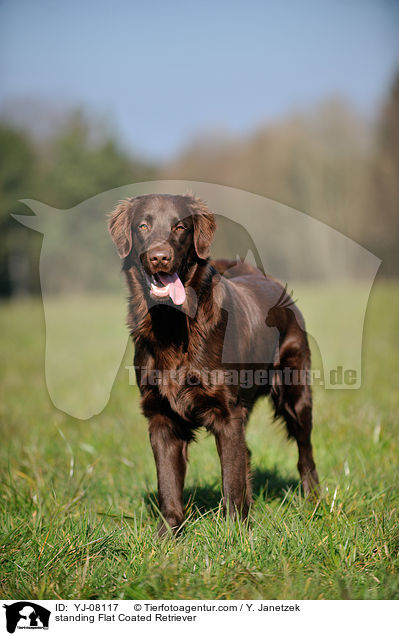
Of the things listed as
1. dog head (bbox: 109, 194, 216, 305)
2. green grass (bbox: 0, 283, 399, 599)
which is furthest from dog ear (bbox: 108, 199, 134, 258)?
green grass (bbox: 0, 283, 399, 599)

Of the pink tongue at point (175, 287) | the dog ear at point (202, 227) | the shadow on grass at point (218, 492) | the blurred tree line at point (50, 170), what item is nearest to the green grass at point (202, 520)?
the shadow on grass at point (218, 492)

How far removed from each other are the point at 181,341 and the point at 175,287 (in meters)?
0.29

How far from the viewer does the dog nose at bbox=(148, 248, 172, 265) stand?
9.29ft

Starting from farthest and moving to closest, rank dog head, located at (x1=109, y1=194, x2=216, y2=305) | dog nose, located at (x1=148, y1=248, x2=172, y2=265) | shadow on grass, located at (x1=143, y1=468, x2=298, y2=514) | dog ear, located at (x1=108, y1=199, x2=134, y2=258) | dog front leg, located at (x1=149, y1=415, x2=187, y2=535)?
1. shadow on grass, located at (x1=143, y1=468, x2=298, y2=514)
2. dog ear, located at (x1=108, y1=199, x2=134, y2=258)
3. dog front leg, located at (x1=149, y1=415, x2=187, y2=535)
4. dog head, located at (x1=109, y1=194, x2=216, y2=305)
5. dog nose, located at (x1=148, y1=248, x2=172, y2=265)

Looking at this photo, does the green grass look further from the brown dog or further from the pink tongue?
the pink tongue

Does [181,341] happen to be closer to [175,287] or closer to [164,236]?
[175,287]

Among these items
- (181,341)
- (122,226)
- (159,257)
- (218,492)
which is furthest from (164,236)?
(218,492)

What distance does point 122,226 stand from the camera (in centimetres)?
322

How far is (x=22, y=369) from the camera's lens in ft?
36.3
